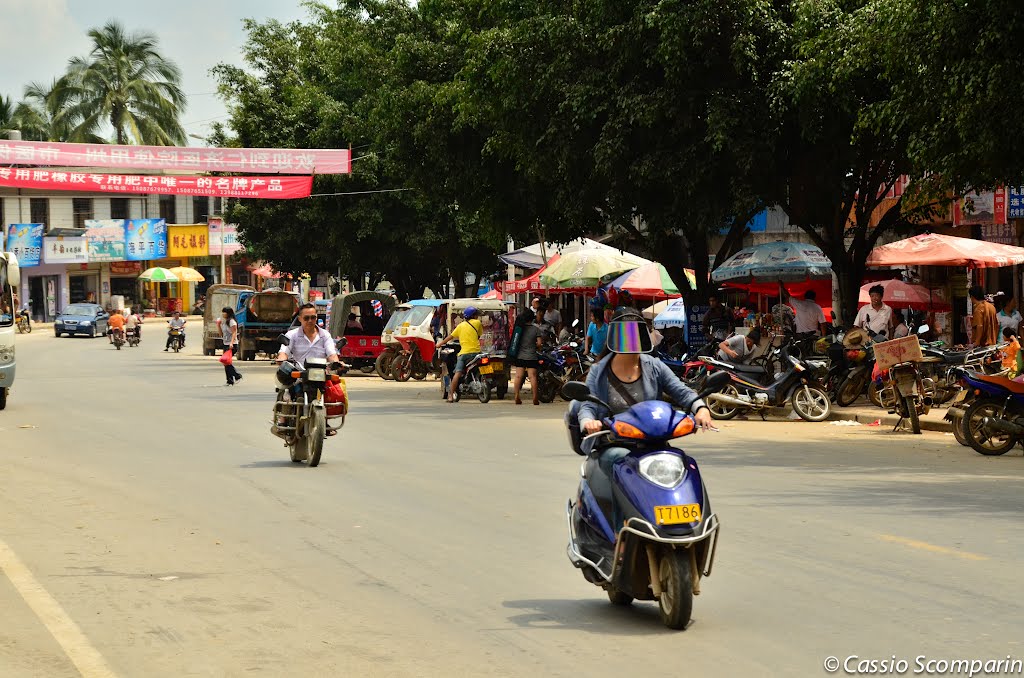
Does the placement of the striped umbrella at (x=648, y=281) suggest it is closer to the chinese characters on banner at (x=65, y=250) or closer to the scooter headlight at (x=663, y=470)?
the scooter headlight at (x=663, y=470)

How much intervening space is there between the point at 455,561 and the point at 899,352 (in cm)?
1128

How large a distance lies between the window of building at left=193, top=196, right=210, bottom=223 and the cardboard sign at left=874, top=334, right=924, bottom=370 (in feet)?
246

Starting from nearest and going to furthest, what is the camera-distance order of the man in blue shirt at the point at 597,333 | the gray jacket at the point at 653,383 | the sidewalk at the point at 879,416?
the gray jacket at the point at 653,383 → the sidewalk at the point at 879,416 → the man in blue shirt at the point at 597,333

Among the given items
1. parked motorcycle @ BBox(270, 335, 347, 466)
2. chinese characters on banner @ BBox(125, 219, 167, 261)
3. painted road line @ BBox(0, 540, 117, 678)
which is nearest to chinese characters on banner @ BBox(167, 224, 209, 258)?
chinese characters on banner @ BBox(125, 219, 167, 261)

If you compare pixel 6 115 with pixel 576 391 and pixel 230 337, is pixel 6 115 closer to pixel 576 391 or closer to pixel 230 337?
pixel 230 337

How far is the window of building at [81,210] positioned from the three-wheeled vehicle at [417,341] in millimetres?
54342

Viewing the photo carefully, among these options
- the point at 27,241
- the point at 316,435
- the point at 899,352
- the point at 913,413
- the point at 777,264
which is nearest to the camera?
the point at 316,435

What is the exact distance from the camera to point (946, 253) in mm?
24828

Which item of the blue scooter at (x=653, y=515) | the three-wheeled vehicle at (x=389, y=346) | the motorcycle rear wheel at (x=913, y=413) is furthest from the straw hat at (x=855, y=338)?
the blue scooter at (x=653, y=515)

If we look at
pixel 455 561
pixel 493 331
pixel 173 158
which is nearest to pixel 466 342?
pixel 493 331

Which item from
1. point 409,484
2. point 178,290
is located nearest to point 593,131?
point 409,484

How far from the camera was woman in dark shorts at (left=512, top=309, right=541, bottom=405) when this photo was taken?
25.5 meters

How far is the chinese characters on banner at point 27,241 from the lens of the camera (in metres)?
77.4

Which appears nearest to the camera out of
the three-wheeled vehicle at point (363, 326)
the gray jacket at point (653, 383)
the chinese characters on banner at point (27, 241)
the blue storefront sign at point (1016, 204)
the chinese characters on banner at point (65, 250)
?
the gray jacket at point (653, 383)
